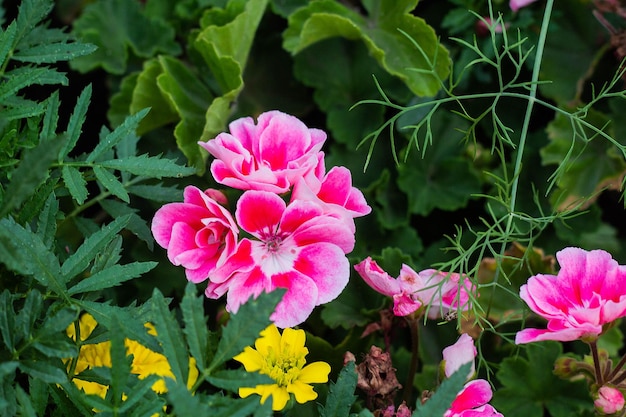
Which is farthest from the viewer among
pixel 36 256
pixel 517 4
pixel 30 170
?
pixel 517 4

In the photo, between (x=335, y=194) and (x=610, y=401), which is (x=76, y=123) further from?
(x=610, y=401)

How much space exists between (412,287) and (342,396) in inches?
5.9

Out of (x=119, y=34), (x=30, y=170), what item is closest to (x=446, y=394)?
(x=30, y=170)

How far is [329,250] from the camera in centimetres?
78

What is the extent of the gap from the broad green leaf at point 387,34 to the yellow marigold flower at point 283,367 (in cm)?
45

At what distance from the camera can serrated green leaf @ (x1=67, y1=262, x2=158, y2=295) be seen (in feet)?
2.39

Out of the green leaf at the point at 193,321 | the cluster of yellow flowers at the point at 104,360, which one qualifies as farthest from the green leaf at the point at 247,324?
the cluster of yellow flowers at the point at 104,360

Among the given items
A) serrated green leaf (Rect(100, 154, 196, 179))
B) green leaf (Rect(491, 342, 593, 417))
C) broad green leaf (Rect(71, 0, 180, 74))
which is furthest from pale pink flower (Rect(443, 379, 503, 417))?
broad green leaf (Rect(71, 0, 180, 74))

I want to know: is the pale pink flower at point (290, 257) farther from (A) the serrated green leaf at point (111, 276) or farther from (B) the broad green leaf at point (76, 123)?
(B) the broad green leaf at point (76, 123)

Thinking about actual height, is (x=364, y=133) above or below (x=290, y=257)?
below

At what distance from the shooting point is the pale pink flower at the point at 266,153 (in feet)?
2.57

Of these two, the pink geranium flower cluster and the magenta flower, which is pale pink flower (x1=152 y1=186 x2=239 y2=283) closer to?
the pink geranium flower cluster

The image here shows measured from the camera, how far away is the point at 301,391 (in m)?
0.76

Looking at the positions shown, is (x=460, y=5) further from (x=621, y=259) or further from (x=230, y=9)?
(x=621, y=259)
